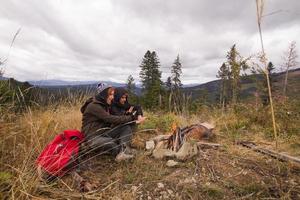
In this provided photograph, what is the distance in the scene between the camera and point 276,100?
5797mm

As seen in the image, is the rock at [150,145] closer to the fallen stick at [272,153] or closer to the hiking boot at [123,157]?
the hiking boot at [123,157]

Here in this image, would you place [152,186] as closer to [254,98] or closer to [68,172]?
[68,172]

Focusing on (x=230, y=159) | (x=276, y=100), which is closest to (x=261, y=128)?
(x=276, y=100)

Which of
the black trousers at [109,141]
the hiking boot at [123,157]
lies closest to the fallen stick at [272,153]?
the hiking boot at [123,157]

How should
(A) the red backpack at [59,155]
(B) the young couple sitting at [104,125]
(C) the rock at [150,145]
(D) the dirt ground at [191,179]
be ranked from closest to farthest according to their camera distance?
1. (D) the dirt ground at [191,179]
2. (A) the red backpack at [59,155]
3. (B) the young couple sitting at [104,125]
4. (C) the rock at [150,145]

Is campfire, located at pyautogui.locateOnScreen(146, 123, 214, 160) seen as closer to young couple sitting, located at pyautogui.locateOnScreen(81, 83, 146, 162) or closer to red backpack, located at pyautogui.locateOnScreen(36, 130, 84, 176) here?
young couple sitting, located at pyautogui.locateOnScreen(81, 83, 146, 162)

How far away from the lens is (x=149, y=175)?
288 centimetres

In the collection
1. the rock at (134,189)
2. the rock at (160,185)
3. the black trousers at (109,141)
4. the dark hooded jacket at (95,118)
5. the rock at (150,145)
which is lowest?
the rock at (134,189)

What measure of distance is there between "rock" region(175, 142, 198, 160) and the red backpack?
136 cm

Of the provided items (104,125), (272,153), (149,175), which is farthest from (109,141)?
(272,153)

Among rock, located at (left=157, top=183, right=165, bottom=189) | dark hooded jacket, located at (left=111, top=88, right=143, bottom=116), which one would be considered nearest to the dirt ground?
rock, located at (left=157, top=183, right=165, bottom=189)

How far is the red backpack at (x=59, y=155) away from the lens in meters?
2.51

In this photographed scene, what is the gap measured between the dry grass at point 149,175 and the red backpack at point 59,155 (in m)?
0.10

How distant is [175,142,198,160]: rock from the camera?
3.31 meters
